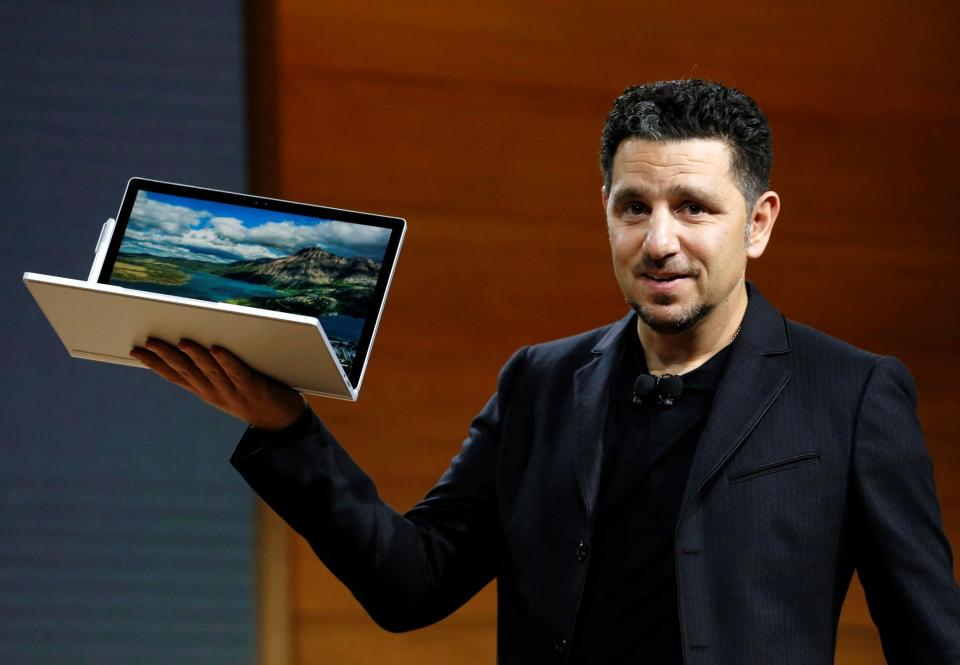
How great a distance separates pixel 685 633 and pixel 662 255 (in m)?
0.49

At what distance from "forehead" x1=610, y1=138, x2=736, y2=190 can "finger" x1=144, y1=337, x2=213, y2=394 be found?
0.62 m

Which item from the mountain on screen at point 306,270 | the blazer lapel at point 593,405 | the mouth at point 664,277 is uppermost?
the mountain on screen at point 306,270

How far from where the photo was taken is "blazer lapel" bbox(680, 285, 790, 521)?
58.2 inches

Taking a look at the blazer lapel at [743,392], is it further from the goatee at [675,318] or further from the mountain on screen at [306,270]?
the mountain on screen at [306,270]

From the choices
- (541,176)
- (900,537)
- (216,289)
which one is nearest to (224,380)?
(216,289)

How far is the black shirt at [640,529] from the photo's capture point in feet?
4.83

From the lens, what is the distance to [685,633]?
4.65 ft

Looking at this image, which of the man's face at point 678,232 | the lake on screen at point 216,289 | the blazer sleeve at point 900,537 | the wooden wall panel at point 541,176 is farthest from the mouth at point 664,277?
the wooden wall panel at point 541,176

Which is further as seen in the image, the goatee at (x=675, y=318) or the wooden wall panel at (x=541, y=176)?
the wooden wall panel at (x=541, y=176)

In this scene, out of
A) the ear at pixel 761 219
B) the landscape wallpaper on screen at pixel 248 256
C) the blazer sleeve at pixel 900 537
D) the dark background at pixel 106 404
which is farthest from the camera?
the dark background at pixel 106 404

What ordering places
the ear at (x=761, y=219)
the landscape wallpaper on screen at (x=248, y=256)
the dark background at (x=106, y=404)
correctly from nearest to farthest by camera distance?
the landscape wallpaper on screen at (x=248, y=256)
the ear at (x=761, y=219)
the dark background at (x=106, y=404)

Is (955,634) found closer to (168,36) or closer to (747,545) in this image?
(747,545)

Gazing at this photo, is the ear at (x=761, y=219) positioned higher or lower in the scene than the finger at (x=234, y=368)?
higher

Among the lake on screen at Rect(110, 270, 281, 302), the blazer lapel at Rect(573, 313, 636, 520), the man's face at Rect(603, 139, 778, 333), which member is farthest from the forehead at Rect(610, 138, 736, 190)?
the lake on screen at Rect(110, 270, 281, 302)
